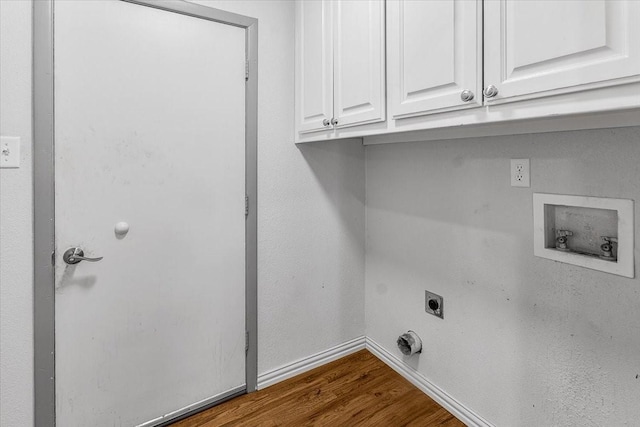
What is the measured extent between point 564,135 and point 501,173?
0.27 metres

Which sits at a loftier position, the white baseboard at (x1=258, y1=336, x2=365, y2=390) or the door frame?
the door frame

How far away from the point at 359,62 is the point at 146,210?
3.70 ft

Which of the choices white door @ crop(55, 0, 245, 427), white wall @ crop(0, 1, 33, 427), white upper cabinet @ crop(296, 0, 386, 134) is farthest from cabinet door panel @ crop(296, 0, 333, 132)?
white wall @ crop(0, 1, 33, 427)

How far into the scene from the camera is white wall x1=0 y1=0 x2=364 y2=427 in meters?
1.24

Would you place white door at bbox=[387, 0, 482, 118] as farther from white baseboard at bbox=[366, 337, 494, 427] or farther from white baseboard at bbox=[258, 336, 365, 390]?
white baseboard at bbox=[258, 336, 365, 390]

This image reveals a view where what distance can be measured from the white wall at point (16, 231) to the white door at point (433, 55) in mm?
1360

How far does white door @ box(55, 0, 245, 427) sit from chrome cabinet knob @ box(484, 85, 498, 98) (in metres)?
1.16

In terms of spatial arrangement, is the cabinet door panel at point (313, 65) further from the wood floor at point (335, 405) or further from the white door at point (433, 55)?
the wood floor at point (335, 405)

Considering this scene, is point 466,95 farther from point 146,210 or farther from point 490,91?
point 146,210

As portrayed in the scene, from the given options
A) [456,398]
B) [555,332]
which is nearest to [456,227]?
[555,332]

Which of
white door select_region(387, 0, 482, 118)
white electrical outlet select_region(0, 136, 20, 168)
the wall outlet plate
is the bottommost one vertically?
the wall outlet plate

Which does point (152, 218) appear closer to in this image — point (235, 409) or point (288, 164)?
point (288, 164)

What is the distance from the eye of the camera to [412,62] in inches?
45.7

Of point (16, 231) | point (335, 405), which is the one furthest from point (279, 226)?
point (16, 231)
